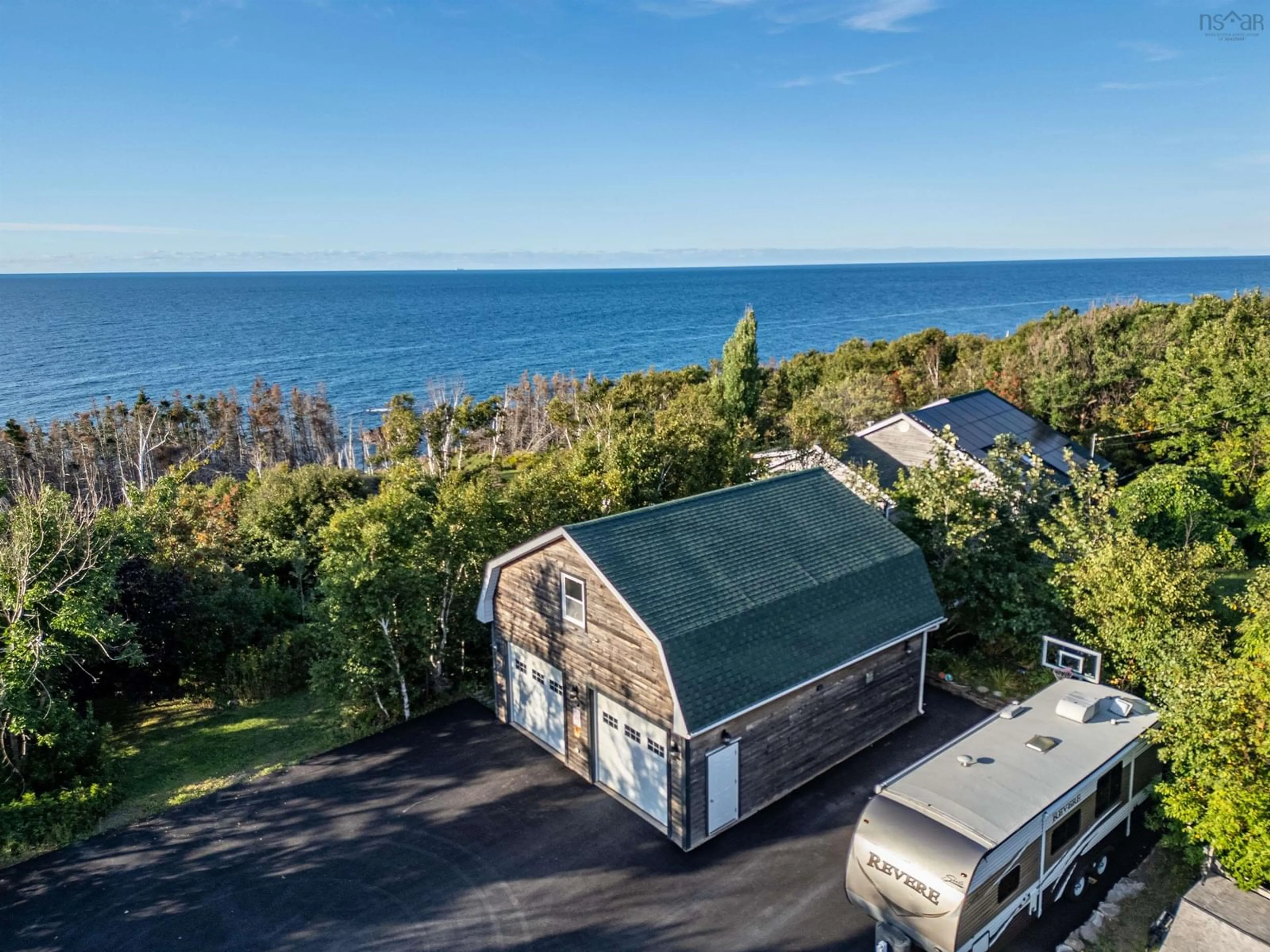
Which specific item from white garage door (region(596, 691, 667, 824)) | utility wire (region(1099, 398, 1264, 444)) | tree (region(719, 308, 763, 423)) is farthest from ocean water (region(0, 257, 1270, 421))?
white garage door (region(596, 691, 667, 824))

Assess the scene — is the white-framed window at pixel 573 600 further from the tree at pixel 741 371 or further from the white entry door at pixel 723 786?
the tree at pixel 741 371

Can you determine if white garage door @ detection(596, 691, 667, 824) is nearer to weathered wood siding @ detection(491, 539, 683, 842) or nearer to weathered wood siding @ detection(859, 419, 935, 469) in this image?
weathered wood siding @ detection(491, 539, 683, 842)

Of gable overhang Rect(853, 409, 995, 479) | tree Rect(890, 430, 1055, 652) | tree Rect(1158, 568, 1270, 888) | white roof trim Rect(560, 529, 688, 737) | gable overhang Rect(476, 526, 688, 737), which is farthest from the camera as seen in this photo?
gable overhang Rect(853, 409, 995, 479)

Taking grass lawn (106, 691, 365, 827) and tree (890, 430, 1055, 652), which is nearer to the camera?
grass lawn (106, 691, 365, 827)

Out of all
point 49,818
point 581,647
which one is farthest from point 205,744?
point 581,647

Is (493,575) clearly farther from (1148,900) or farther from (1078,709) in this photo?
(1148,900)

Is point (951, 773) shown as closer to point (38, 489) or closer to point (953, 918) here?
point (953, 918)

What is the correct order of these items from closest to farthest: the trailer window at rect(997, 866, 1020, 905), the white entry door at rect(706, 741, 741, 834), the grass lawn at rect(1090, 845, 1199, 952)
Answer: the trailer window at rect(997, 866, 1020, 905)
the grass lawn at rect(1090, 845, 1199, 952)
the white entry door at rect(706, 741, 741, 834)

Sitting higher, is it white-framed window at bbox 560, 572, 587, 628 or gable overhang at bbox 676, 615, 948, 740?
white-framed window at bbox 560, 572, 587, 628
